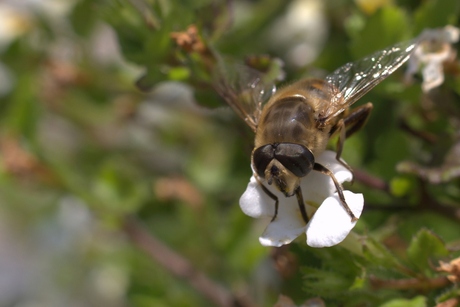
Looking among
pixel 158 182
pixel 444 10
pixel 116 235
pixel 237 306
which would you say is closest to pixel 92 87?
pixel 158 182

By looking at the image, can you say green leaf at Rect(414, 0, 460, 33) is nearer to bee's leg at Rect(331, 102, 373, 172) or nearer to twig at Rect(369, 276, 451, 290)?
bee's leg at Rect(331, 102, 373, 172)

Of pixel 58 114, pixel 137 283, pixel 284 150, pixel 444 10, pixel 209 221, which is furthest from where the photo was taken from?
pixel 58 114

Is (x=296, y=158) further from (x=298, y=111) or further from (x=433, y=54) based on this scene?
(x=433, y=54)

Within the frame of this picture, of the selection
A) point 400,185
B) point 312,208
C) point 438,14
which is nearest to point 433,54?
point 438,14

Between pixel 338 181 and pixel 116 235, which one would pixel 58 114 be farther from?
pixel 338 181

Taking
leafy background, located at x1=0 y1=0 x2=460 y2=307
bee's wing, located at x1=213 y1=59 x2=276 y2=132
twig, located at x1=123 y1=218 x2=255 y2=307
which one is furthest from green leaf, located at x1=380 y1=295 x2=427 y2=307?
twig, located at x1=123 y1=218 x2=255 y2=307

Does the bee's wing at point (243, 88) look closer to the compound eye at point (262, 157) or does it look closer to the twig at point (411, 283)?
the compound eye at point (262, 157)

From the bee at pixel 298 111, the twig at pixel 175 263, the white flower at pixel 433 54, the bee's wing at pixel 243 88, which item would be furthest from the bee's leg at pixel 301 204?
the twig at pixel 175 263
